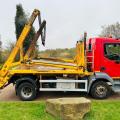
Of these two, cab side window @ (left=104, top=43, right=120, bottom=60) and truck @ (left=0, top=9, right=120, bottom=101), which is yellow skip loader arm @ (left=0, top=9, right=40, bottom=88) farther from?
cab side window @ (left=104, top=43, right=120, bottom=60)

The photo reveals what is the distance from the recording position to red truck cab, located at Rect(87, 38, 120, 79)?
483 inches

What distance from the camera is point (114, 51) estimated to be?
12.4 metres

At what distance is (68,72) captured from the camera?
12.0 metres

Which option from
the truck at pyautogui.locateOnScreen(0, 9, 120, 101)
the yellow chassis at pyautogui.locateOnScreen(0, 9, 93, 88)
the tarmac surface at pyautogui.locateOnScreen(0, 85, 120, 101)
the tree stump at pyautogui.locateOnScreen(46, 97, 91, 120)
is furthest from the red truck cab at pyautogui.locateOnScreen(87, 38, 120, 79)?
the tree stump at pyautogui.locateOnScreen(46, 97, 91, 120)

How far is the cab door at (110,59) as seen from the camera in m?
12.3

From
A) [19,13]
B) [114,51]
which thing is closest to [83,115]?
[114,51]

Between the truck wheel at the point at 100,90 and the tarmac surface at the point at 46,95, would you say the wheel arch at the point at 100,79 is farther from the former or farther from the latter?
the tarmac surface at the point at 46,95

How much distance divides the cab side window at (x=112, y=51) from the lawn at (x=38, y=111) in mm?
2243

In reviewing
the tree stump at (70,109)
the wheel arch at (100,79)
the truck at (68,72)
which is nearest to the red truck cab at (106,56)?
the truck at (68,72)

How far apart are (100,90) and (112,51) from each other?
159 centimetres

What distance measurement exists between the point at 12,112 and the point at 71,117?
6.69 feet

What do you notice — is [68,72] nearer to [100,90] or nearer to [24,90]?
[100,90]

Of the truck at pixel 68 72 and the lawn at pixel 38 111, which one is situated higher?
the truck at pixel 68 72

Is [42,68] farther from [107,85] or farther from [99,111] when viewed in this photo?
[99,111]
